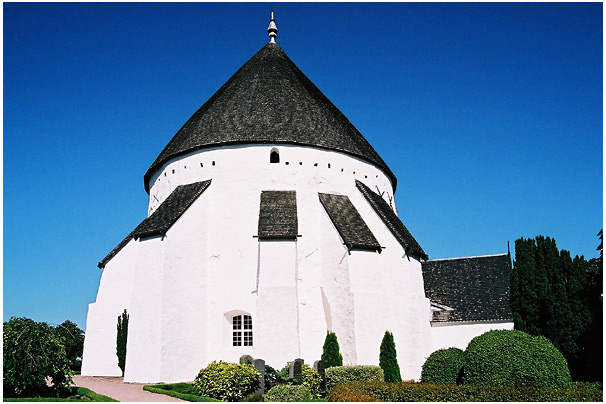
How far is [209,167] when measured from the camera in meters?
21.7

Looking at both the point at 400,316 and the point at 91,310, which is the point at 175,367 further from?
the point at 400,316

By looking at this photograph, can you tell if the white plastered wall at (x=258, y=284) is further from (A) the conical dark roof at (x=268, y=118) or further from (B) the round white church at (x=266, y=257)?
(A) the conical dark roof at (x=268, y=118)

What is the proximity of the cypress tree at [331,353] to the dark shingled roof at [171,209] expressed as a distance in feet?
24.0

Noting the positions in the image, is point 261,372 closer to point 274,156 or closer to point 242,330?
point 242,330

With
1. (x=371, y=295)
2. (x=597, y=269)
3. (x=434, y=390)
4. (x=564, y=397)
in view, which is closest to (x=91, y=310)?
(x=371, y=295)

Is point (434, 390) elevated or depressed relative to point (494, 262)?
depressed

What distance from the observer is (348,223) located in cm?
2036

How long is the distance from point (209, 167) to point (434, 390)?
1338 cm

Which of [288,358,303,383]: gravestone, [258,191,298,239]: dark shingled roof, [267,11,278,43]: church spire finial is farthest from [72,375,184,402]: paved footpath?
[267,11,278,43]: church spire finial

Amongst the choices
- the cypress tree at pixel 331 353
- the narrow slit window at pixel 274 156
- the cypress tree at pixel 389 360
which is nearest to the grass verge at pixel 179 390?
the cypress tree at pixel 331 353

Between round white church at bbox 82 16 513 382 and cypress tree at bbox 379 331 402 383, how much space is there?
0.84 ft

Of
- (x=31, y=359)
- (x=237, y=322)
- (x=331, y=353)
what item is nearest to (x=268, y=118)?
(x=237, y=322)

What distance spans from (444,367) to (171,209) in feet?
39.4

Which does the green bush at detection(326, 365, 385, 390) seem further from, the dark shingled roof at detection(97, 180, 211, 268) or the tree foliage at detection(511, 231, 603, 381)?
the dark shingled roof at detection(97, 180, 211, 268)
